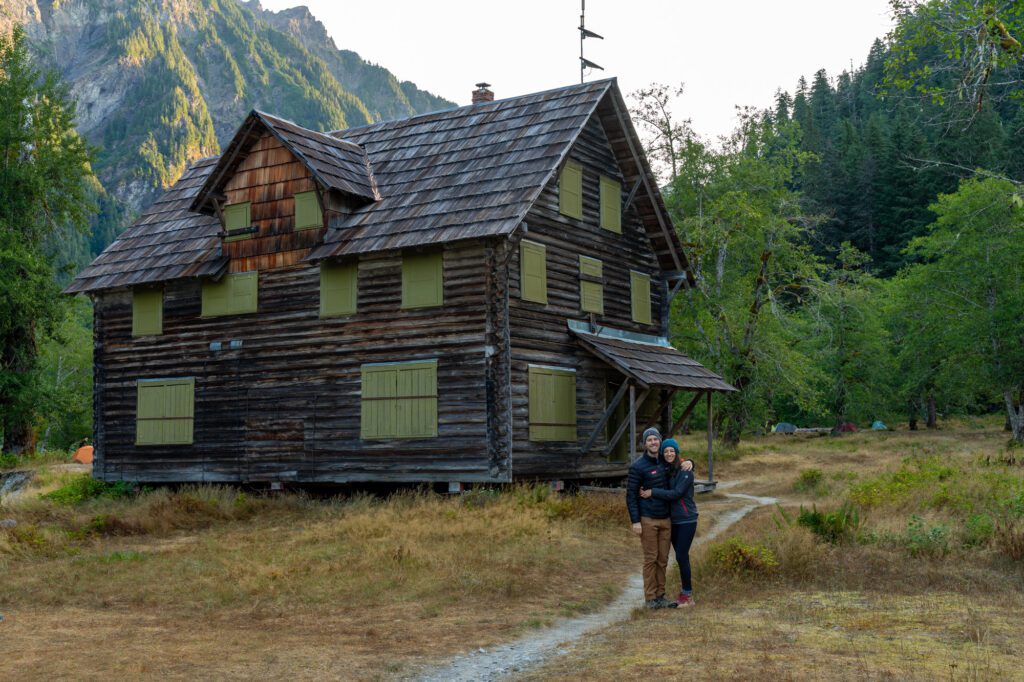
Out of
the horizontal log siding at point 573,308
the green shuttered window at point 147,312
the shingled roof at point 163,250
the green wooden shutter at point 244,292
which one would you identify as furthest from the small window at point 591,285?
the green shuttered window at point 147,312

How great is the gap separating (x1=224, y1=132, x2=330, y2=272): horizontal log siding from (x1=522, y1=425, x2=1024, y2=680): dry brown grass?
1308 cm

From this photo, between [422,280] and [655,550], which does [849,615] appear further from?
[422,280]

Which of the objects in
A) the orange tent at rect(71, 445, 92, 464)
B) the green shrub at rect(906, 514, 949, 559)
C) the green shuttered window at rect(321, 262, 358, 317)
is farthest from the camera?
the orange tent at rect(71, 445, 92, 464)

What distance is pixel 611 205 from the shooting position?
2656 cm

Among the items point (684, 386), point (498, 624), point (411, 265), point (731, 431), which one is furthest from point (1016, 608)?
point (731, 431)

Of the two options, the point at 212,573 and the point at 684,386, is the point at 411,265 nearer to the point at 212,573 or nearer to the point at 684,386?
the point at 684,386

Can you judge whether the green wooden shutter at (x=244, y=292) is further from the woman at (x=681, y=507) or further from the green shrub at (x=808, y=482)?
the woman at (x=681, y=507)

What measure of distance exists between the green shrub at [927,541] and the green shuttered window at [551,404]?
973 centimetres

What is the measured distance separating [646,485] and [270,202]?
53.7 ft

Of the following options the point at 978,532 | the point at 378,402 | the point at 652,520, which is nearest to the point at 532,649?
the point at 652,520

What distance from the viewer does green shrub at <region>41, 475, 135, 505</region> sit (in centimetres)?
2628

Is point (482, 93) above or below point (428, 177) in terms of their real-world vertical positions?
above

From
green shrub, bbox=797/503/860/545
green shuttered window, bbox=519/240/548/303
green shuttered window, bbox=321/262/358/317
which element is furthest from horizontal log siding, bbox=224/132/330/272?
green shrub, bbox=797/503/860/545

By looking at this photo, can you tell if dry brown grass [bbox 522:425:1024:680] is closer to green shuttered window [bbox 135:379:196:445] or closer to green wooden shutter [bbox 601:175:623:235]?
green wooden shutter [bbox 601:175:623:235]
